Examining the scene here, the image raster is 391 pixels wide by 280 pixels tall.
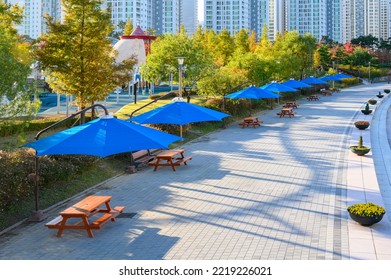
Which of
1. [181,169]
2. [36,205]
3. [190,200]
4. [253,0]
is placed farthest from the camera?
[253,0]

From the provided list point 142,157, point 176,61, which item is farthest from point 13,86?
point 176,61

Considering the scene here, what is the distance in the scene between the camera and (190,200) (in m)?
14.1

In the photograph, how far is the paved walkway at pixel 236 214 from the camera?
9922 mm

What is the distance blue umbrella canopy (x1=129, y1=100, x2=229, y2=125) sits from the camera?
18891 millimetres

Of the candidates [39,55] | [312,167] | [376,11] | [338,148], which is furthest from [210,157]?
[376,11]

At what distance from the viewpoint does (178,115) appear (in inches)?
755

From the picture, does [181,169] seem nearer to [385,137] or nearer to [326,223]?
[326,223]

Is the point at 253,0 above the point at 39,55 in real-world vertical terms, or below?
above

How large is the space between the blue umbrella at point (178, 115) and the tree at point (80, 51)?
284cm

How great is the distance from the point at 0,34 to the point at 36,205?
15.5 feet

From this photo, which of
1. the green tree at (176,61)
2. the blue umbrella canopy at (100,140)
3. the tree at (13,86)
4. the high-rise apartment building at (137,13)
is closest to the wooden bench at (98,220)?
the blue umbrella canopy at (100,140)

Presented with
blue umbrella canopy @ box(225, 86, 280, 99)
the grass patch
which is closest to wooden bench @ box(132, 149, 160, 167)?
the grass patch

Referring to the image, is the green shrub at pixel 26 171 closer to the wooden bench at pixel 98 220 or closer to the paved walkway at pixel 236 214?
the paved walkway at pixel 236 214

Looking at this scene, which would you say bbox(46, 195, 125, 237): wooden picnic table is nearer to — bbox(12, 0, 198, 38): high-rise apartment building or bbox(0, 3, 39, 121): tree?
bbox(0, 3, 39, 121): tree
